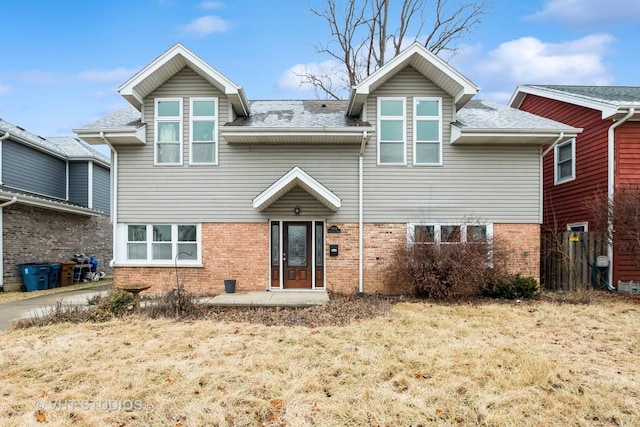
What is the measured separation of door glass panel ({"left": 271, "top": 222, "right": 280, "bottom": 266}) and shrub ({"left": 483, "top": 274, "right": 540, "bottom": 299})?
5.96 m

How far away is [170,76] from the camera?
10.7 metres

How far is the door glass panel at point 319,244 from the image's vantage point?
430 inches

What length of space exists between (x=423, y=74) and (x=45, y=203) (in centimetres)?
1461

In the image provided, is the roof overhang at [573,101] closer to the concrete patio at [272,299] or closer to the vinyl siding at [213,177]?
the vinyl siding at [213,177]

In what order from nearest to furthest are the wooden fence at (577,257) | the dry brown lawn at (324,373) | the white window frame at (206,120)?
1. the dry brown lawn at (324,373)
2. the white window frame at (206,120)
3. the wooden fence at (577,257)

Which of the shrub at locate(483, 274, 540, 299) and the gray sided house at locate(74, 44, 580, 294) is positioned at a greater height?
the gray sided house at locate(74, 44, 580, 294)

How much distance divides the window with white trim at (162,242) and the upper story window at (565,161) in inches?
498

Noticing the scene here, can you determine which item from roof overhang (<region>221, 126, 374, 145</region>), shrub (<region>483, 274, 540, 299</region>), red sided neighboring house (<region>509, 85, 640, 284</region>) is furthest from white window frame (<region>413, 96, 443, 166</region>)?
red sided neighboring house (<region>509, 85, 640, 284</region>)

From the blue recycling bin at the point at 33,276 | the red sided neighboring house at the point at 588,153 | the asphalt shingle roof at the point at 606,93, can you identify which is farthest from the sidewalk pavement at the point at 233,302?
the asphalt shingle roof at the point at 606,93

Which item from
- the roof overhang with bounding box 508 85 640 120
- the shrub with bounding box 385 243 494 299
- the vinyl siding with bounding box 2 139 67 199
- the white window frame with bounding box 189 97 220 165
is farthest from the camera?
the vinyl siding with bounding box 2 139 67 199

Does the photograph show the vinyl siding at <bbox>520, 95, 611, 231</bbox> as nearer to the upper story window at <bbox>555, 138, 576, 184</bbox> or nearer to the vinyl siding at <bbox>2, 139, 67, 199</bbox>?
the upper story window at <bbox>555, 138, 576, 184</bbox>

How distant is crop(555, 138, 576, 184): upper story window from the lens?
12.4 meters

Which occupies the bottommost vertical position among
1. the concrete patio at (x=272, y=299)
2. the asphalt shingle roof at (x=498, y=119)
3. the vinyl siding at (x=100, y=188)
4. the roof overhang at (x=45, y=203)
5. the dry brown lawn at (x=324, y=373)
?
the dry brown lawn at (x=324, y=373)

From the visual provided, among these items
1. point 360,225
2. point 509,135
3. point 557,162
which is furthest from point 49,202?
point 557,162
